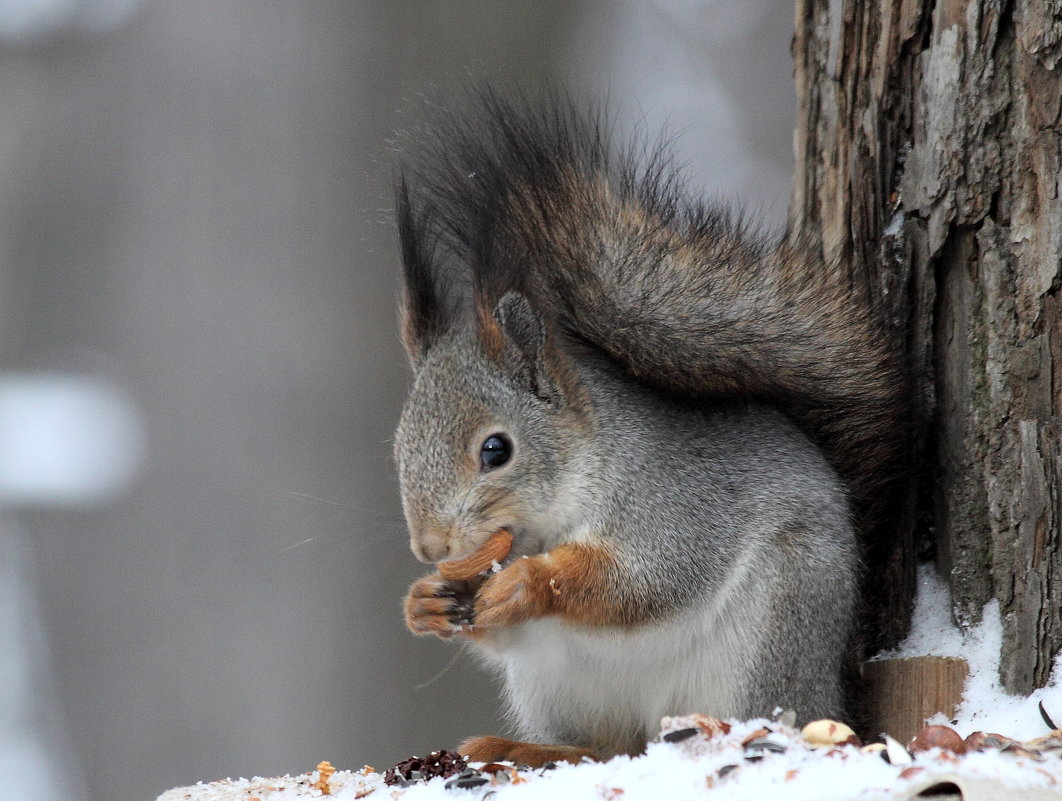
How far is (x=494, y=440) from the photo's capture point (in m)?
1.47

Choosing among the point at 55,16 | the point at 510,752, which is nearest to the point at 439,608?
the point at 510,752

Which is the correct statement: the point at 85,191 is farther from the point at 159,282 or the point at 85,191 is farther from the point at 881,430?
the point at 881,430

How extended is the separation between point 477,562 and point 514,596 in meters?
0.09

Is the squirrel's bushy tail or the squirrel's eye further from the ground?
the squirrel's bushy tail

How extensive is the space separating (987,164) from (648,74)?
263 cm

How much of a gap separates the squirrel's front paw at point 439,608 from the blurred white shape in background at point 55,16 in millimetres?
2076

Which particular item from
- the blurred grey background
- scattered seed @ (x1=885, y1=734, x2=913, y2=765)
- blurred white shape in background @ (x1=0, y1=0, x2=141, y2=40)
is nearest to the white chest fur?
scattered seed @ (x1=885, y1=734, x2=913, y2=765)

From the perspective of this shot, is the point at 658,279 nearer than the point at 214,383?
Yes

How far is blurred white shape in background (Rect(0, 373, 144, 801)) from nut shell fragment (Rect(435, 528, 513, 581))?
5.17 feet

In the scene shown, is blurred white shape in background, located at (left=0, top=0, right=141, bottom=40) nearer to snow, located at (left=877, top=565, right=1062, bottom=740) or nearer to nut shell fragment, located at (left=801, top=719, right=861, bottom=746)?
snow, located at (left=877, top=565, right=1062, bottom=740)

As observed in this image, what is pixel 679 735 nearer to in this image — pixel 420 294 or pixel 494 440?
pixel 494 440

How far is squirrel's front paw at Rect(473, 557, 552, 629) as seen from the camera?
130 cm

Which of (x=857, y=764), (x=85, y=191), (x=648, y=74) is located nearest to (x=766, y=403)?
(x=857, y=764)

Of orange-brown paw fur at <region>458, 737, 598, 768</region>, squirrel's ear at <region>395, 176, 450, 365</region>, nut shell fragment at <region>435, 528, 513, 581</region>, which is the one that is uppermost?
squirrel's ear at <region>395, 176, 450, 365</region>
